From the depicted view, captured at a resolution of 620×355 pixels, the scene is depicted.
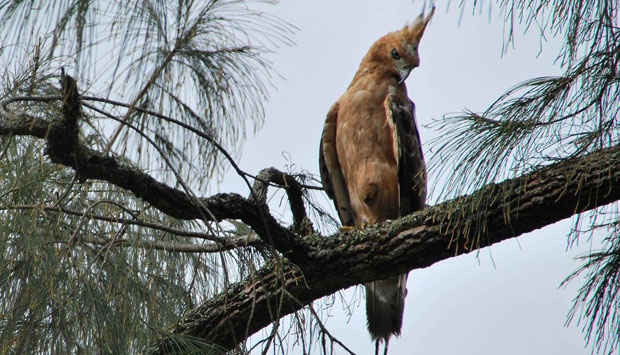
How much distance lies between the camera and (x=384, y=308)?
3.69 metres

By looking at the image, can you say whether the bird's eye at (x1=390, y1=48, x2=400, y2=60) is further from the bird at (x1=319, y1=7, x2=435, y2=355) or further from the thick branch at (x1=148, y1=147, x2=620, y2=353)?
the thick branch at (x1=148, y1=147, x2=620, y2=353)

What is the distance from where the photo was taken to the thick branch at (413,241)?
246 cm

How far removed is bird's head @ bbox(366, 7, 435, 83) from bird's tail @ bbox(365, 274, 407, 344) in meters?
1.21

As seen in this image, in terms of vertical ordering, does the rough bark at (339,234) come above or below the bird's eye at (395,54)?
below

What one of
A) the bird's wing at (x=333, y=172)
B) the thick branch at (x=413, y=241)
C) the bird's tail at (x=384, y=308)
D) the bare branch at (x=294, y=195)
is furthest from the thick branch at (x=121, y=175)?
the bird's wing at (x=333, y=172)

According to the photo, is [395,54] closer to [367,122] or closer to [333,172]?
[367,122]

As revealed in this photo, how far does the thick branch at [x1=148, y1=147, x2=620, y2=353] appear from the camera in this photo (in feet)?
8.07

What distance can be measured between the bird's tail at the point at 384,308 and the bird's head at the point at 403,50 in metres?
1.21

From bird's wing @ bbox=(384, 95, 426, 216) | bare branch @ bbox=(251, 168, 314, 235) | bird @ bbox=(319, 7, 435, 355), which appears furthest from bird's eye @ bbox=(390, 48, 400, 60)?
bare branch @ bbox=(251, 168, 314, 235)

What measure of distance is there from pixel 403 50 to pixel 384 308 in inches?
59.8

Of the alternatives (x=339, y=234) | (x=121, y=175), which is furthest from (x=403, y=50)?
(x=121, y=175)

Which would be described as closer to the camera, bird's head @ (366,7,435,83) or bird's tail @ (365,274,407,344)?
bird's tail @ (365,274,407,344)

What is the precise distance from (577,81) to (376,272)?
1.00m

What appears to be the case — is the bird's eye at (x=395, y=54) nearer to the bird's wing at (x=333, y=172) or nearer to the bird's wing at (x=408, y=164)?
the bird's wing at (x=333, y=172)
